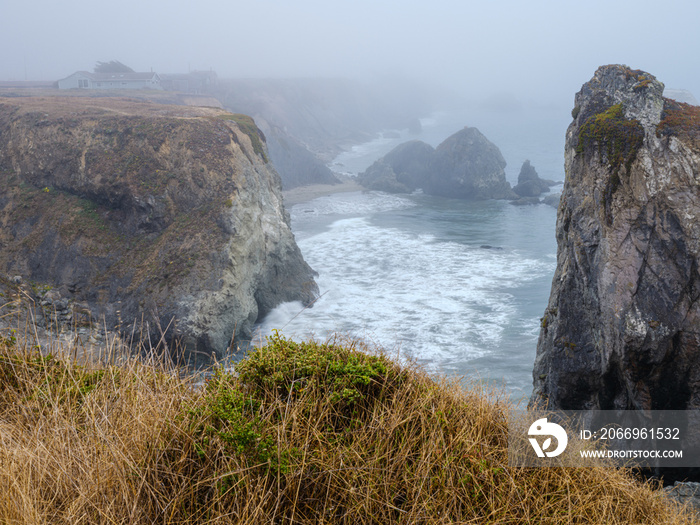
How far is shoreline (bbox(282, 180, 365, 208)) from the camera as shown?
51.0 metres

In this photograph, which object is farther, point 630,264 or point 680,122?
point 680,122

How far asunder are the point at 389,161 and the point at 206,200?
42228 millimetres

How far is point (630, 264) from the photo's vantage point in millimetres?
8852

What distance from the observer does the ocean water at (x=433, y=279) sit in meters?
20.9

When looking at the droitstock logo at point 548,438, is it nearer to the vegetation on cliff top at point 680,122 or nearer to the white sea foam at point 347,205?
the vegetation on cliff top at point 680,122

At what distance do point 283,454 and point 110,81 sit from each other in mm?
78125

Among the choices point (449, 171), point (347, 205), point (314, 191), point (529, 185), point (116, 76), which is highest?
point (116, 76)

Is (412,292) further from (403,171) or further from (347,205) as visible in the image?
(403,171)

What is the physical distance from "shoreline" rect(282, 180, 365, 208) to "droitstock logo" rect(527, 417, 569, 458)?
144ft

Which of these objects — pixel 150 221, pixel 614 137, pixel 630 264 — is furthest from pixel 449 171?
pixel 630 264

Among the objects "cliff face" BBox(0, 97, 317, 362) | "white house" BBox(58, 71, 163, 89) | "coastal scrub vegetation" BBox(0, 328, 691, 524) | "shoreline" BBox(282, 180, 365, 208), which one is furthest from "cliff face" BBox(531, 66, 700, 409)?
"white house" BBox(58, 71, 163, 89)

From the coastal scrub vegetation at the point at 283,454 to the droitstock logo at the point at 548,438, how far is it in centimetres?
25

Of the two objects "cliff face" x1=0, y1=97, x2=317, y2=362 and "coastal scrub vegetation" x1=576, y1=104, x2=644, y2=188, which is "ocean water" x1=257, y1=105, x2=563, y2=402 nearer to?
A: "cliff face" x1=0, y1=97, x2=317, y2=362

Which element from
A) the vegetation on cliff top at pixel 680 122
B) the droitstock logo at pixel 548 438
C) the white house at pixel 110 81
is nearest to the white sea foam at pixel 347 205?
the vegetation on cliff top at pixel 680 122
